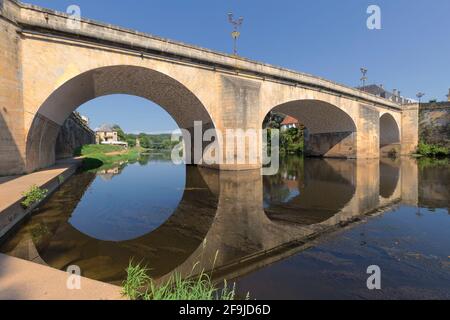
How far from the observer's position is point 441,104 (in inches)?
1384

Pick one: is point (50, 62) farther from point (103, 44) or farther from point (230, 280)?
point (230, 280)

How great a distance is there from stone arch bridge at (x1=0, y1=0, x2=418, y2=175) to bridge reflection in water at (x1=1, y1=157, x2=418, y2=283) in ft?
14.9

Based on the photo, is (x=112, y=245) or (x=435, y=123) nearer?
(x=112, y=245)

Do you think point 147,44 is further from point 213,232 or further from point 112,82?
point 213,232

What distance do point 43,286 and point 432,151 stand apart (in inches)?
1725

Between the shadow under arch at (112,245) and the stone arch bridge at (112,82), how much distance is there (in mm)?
6447

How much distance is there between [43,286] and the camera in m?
2.90

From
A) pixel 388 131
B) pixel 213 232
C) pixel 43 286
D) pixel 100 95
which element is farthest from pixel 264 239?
pixel 388 131

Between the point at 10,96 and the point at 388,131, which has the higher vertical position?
the point at 388,131

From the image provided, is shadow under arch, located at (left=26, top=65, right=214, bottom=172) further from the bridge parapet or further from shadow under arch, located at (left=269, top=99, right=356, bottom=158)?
shadow under arch, located at (left=269, top=99, right=356, bottom=158)

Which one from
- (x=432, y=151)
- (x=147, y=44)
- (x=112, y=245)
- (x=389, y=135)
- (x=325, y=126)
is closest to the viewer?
(x=112, y=245)

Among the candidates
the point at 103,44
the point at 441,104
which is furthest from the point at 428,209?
the point at 441,104

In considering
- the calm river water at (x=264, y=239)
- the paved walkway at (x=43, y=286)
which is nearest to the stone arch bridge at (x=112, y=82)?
the calm river water at (x=264, y=239)
